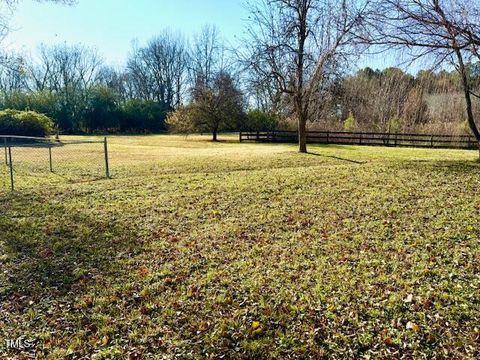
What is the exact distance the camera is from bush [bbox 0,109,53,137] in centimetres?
2403

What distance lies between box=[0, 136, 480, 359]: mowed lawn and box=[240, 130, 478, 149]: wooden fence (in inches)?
766

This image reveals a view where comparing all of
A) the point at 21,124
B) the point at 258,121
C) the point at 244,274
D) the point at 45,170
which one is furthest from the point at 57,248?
the point at 258,121

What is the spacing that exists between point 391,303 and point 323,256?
1.12 m

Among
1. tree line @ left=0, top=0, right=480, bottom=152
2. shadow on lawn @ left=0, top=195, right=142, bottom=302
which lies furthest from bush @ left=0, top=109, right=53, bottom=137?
shadow on lawn @ left=0, top=195, right=142, bottom=302

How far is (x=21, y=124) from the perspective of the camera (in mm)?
24266

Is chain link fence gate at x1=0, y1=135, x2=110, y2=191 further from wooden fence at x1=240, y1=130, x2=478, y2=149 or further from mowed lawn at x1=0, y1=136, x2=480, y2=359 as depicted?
→ wooden fence at x1=240, y1=130, x2=478, y2=149

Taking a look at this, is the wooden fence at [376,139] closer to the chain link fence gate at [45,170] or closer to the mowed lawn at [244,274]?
the chain link fence gate at [45,170]

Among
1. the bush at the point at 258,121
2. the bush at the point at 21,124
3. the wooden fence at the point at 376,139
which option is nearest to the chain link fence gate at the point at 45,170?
the bush at the point at 21,124

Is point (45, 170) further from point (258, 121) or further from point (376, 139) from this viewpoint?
point (258, 121)

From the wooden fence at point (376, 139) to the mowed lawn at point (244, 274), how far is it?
766 inches

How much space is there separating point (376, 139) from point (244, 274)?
965 inches

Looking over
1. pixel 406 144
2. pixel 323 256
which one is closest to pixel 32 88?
pixel 406 144

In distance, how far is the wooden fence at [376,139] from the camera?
23.8 metres

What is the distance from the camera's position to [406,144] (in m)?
24.8
